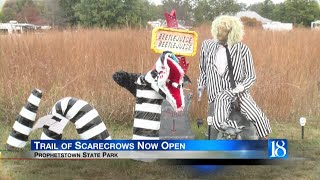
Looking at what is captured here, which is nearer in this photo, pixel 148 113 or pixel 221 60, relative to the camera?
pixel 148 113

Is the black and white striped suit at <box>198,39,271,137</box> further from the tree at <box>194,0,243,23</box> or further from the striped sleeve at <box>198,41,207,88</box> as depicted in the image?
the tree at <box>194,0,243,23</box>

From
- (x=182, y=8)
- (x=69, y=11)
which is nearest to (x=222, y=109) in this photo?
(x=182, y=8)


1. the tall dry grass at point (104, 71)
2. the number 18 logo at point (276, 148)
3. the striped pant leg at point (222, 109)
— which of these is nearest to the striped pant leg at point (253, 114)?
the striped pant leg at point (222, 109)

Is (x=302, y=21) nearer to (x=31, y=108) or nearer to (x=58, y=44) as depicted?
(x=58, y=44)

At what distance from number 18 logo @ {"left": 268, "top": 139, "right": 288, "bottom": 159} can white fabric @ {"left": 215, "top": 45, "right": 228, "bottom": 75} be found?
2.69ft

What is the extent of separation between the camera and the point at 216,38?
3852 mm

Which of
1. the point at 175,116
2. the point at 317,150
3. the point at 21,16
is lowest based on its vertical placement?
the point at 317,150

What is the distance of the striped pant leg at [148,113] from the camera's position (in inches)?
137

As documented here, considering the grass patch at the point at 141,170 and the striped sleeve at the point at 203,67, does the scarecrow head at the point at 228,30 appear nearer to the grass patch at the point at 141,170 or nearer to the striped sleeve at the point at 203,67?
the striped sleeve at the point at 203,67

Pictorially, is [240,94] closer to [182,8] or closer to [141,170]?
[141,170]

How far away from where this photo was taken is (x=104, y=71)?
224 inches

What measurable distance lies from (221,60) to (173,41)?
477 mm

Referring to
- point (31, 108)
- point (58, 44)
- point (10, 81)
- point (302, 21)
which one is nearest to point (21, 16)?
point (58, 44)

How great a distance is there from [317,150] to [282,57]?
6.81 ft
